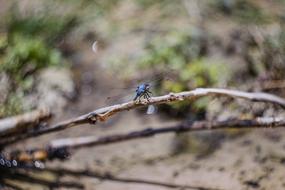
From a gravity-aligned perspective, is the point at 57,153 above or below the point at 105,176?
above

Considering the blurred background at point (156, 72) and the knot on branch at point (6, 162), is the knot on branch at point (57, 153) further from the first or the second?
the knot on branch at point (6, 162)

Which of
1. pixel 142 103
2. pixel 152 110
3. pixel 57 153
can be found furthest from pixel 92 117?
pixel 152 110

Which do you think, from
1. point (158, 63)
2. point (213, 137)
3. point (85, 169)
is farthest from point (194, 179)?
point (158, 63)

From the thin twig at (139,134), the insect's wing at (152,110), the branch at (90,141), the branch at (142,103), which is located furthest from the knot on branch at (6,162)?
the insect's wing at (152,110)

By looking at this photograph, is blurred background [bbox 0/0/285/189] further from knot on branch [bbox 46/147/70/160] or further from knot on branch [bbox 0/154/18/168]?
knot on branch [bbox 0/154/18/168]

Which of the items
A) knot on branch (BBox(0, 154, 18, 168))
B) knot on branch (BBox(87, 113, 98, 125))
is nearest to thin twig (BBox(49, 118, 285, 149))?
knot on branch (BBox(0, 154, 18, 168))

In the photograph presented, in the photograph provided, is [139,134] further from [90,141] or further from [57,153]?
[57,153]
